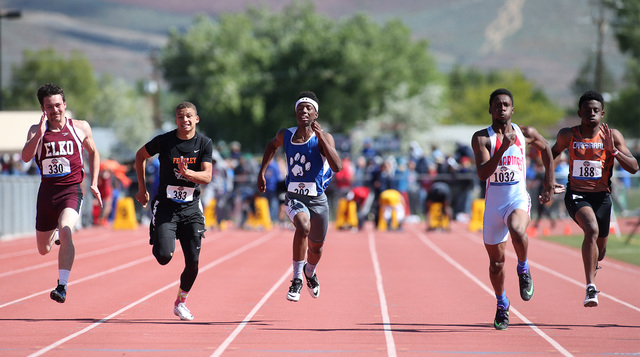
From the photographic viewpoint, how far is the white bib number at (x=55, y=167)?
9070 mm

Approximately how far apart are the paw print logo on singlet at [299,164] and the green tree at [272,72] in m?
63.7

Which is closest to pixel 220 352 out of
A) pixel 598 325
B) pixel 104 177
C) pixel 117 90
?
pixel 598 325

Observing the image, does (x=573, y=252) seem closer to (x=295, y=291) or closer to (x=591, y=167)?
(x=591, y=167)

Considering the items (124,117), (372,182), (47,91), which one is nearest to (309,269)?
(47,91)

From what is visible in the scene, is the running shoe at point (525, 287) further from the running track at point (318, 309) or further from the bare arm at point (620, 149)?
the bare arm at point (620, 149)

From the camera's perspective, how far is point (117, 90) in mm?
123312

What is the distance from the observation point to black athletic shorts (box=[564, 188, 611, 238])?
9352 mm

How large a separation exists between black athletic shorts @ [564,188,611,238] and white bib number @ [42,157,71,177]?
482 cm

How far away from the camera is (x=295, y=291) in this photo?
31.5 ft

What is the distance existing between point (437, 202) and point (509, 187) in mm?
16127

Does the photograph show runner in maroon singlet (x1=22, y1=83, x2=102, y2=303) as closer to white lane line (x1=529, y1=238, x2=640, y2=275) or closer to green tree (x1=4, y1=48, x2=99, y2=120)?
white lane line (x1=529, y1=238, x2=640, y2=275)

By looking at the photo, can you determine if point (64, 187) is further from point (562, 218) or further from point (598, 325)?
point (562, 218)

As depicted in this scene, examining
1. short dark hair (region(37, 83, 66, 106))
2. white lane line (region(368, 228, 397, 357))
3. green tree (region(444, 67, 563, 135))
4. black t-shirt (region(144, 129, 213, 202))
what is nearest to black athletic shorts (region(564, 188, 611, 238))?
white lane line (region(368, 228, 397, 357))

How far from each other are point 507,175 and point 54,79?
407 feet
